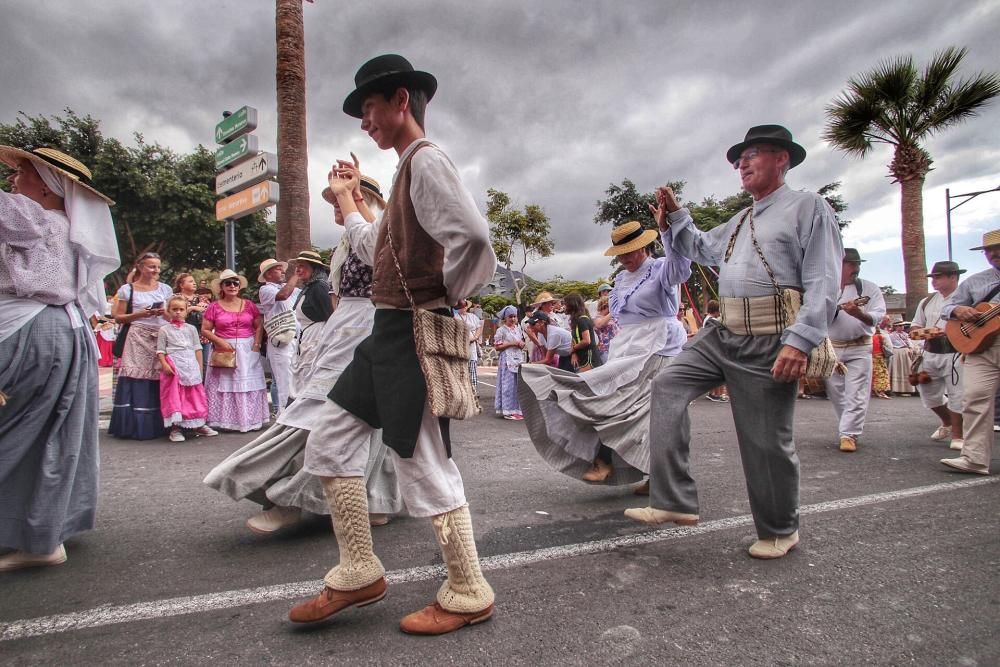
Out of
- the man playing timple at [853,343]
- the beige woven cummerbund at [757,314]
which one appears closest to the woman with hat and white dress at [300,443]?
the beige woven cummerbund at [757,314]

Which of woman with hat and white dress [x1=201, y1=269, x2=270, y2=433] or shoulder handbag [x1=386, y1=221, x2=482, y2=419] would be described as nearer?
shoulder handbag [x1=386, y1=221, x2=482, y2=419]

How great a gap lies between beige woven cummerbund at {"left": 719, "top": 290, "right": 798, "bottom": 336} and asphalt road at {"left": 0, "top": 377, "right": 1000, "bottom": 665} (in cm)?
110

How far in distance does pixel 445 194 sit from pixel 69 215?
2.28m

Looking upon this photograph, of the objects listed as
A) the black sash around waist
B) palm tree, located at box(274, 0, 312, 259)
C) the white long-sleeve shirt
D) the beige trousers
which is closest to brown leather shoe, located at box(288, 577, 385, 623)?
the black sash around waist

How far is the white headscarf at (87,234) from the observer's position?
3049 mm

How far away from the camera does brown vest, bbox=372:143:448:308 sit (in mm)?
2156

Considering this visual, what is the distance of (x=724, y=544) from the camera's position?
10.1 ft

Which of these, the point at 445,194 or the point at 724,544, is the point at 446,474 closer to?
the point at 445,194

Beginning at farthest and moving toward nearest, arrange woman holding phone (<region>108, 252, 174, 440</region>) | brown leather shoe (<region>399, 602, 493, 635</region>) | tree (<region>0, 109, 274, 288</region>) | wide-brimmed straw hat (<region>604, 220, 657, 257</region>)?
tree (<region>0, 109, 274, 288</region>), woman holding phone (<region>108, 252, 174, 440</region>), wide-brimmed straw hat (<region>604, 220, 657, 257</region>), brown leather shoe (<region>399, 602, 493, 635</region>)

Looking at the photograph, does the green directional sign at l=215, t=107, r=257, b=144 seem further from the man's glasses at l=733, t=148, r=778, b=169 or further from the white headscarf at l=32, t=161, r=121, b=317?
the man's glasses at l=733, t=148, r=778, b=169

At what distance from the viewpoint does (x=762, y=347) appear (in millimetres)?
2998

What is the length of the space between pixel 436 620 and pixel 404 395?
31.8 inches

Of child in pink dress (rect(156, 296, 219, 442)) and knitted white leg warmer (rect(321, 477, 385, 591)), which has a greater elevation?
child in pink dress (rect(156, 296, 219, 442))

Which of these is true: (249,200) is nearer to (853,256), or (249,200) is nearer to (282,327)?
(282,327)
